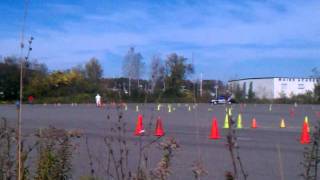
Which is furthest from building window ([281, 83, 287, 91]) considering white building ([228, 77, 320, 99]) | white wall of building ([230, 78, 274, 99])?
white wall of building ([230, 78, 274, 99])

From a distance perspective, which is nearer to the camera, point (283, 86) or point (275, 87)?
point (283, 86)

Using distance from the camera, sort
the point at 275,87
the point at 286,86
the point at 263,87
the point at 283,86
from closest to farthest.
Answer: the point at 286,86 < the point at 283,86 < the point at 275,87 < the point at 263,87

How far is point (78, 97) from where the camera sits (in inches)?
3248

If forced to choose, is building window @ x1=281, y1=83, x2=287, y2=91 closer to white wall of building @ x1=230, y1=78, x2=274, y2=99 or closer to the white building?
the white building

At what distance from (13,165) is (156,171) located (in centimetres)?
141

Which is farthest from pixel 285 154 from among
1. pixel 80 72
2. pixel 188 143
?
pixel 80 72

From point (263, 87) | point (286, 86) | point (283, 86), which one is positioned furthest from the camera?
point (263, 87)

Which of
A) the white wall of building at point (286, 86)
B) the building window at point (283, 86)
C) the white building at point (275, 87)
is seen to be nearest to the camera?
the white wall of building at point (286, 86)

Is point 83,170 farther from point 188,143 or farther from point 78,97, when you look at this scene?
point 78,97

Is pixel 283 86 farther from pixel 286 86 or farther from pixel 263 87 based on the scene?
pixel 263 87

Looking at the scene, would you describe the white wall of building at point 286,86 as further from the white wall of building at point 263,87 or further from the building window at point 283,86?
the white wall of building at point 263,87

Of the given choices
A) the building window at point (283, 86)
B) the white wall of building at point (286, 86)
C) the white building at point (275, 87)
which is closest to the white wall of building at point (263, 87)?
the white building at point (275, 87)

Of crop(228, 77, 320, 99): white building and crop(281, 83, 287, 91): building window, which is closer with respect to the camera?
crop(228, 77, 320, 99): white building

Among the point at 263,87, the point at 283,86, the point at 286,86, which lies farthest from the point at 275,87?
the point at 286,86
